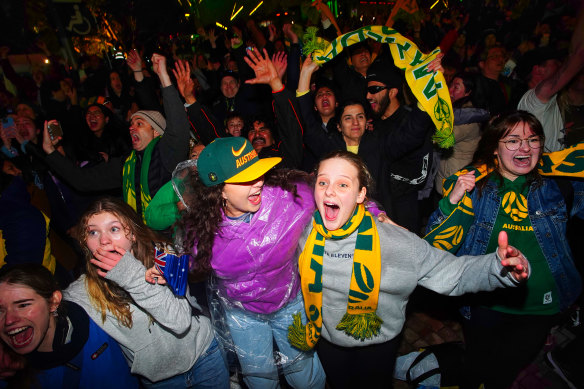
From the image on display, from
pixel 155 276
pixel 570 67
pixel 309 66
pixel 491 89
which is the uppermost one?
pixel 309 66

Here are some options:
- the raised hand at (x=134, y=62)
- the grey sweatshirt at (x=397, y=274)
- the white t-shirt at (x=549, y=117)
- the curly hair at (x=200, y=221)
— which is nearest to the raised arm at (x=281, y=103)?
the curly hair at (x=200, y=221)

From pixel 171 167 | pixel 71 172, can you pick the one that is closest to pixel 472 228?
pixel 171 167

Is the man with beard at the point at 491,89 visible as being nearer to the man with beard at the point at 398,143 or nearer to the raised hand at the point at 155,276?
the man with beard at the point at 398,143

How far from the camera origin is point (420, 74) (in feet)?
9.07

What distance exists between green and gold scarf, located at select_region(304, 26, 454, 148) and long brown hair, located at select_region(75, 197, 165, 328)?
2.22 meters

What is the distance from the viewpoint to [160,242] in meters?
2.29

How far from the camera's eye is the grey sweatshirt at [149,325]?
185 centimetres

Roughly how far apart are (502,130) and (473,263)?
1.05 m

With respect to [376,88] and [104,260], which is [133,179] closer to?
[104,260]

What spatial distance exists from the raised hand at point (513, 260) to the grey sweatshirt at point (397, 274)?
0.07 meters

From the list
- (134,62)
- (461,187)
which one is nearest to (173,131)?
(461,187)

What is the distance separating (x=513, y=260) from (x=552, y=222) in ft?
2.86

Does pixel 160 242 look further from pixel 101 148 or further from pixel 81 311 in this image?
pixel 101 148

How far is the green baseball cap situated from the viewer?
2.06 m
